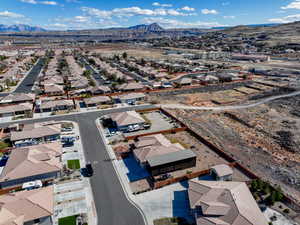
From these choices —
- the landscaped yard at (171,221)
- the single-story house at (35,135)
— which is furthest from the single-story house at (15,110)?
the landscaped yard at (171,221)

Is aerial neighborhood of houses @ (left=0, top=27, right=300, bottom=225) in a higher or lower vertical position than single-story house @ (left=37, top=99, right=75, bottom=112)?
lower

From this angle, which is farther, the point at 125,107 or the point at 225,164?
the point at 125,107

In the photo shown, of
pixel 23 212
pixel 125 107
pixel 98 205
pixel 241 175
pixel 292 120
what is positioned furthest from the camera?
pixel 125 107

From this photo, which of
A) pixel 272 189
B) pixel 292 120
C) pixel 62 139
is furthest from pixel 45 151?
pixel 292 120

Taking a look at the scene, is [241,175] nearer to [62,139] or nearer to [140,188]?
[140,188]

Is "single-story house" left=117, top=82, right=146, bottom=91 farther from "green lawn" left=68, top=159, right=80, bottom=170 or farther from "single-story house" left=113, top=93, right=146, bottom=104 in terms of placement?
"green lawn" left=68, top=159, right=80, bottom=170

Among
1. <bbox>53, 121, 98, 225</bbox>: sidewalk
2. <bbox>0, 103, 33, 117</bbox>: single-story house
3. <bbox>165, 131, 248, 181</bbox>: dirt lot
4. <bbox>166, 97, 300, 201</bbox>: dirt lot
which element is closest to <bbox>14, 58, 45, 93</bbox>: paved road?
<bbox>0, 103, 33, 117</bbox>: single-story house
